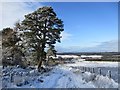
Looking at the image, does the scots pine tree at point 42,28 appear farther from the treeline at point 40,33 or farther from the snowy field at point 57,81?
the snowy field at point 57,81

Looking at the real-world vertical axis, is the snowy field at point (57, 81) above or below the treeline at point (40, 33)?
below

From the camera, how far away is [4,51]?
30.2m

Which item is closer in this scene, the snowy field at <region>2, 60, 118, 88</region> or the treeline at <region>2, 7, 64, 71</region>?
the snowy field at <region>2, 60, 118, 88</region>

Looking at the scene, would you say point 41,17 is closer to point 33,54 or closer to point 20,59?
point 33,54

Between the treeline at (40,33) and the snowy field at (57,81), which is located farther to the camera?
the treeline at (40,33)

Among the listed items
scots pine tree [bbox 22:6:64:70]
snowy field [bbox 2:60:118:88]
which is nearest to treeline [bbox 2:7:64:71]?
scots pine tree [bbox 22:6:64:70]

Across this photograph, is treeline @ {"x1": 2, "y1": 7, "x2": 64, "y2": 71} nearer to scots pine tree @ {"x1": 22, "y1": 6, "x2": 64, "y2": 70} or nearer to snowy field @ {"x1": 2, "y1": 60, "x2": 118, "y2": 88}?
scots pine tree @ {"x1": 22, "y1": 6, "x2": 64, "y2": 70}

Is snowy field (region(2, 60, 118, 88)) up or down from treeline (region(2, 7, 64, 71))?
down

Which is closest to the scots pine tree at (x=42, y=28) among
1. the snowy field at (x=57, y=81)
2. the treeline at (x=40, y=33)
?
the treeline at (x=40, y=33)

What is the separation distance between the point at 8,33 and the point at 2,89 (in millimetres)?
19662

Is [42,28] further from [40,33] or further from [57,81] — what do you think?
[57,81]

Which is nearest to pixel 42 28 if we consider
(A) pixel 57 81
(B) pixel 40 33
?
(B) pixel 40 33

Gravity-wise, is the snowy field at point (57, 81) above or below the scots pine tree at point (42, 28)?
below

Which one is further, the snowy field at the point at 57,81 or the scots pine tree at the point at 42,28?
the scots pine tree at the point at 42,28
